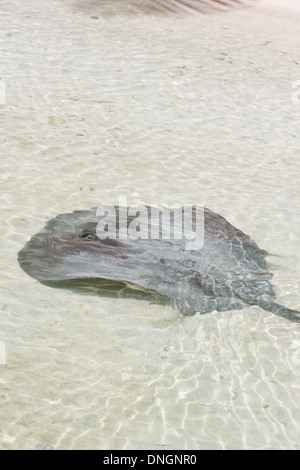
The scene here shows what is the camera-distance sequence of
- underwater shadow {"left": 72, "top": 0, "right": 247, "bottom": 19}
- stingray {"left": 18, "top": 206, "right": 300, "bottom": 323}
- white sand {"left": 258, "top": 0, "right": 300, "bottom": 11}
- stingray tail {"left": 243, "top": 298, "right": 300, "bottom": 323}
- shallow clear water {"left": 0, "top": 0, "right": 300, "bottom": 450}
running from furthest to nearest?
white sand {"left": 258, "top": 0, "right": 300, "bottom": 11}
underwater shadow {"left": 72, "top": 0, "right": 247, "bottom": 19}
stingray tail {"left": 243, "top": 298, "right": 300, "bottom": 323}
stingray {"left": 18, "top": 206, "right": 300, "bottom": 323}
shallow clear water {"left": 0, "top": 0, "right": 300, "bottom": 450}

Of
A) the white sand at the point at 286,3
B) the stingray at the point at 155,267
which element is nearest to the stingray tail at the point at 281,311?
the stingray at the point at 155,267

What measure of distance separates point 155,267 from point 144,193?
1.86 meters

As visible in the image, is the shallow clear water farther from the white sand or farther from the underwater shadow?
the white sand

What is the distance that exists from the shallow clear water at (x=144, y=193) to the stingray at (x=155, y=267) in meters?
0.12

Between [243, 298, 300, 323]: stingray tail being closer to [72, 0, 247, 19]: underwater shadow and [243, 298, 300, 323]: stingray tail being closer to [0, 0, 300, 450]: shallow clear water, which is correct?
[0, 0, 300, 450]: shallow clear water

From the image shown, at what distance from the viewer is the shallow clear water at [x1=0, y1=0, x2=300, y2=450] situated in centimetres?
330

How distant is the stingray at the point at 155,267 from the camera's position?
396 cm

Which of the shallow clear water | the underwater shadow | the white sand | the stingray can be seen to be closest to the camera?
the shallow clear water

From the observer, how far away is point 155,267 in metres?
4.05

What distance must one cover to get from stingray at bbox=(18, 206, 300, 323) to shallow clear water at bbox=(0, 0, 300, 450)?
0.40ft

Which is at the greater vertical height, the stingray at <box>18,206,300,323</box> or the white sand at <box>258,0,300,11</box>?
the white sand at <box>258,0,300,11</box>

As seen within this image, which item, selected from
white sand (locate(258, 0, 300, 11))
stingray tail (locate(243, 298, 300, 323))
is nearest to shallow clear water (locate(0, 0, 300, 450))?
stingray tail (locate(243, 298, 300, 323))

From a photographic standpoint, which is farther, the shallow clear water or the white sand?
the white sand

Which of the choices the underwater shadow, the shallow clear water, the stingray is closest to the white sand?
the underwater shadow
